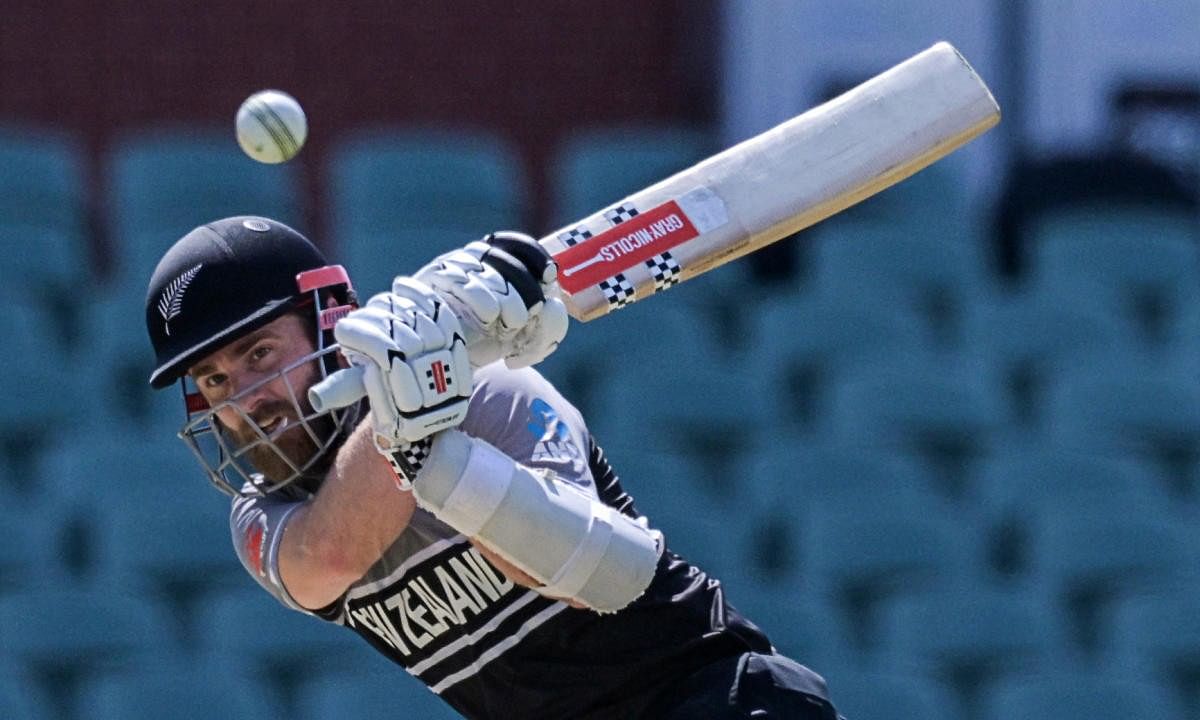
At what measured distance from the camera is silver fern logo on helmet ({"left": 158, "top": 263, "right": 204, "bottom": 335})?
2697mm

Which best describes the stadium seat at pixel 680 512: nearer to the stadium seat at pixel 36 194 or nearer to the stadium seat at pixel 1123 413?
the stadium seat at pixel 1123 413

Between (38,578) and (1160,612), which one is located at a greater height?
(38,578)

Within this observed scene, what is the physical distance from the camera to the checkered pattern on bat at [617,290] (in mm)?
2693

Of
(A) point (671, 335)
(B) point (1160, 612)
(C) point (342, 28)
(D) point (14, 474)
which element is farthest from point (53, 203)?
(B) point (1160, 612)

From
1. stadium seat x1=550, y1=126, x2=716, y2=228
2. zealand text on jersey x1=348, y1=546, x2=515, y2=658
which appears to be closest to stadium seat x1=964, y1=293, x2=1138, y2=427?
A: stadium seat x1=550, y1=126, x2=716, y2=228

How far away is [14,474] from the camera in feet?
17.0

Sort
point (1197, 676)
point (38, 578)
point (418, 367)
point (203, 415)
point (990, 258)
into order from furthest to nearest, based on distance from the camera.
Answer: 1. point (990, 258)
2. point (1197, 676)
3. point (38, 578)
4. point (203, 415)
5. point (418, 367)

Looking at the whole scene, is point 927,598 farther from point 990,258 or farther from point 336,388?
point 336,388

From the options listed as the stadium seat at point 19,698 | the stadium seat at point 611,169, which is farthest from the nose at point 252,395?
the stadium seat at point 611,169

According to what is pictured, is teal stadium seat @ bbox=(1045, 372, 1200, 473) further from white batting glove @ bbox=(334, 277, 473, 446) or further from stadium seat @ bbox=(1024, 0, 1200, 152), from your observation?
white batting glove @ bbox=(334, 277, 473, 446)

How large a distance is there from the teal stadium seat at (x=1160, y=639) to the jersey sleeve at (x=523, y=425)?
2.71 m

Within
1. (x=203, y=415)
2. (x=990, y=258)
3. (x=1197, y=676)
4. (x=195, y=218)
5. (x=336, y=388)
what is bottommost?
(x=1197, y=676)

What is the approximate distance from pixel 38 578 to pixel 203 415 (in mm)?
2252

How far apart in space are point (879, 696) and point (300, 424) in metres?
2.32
